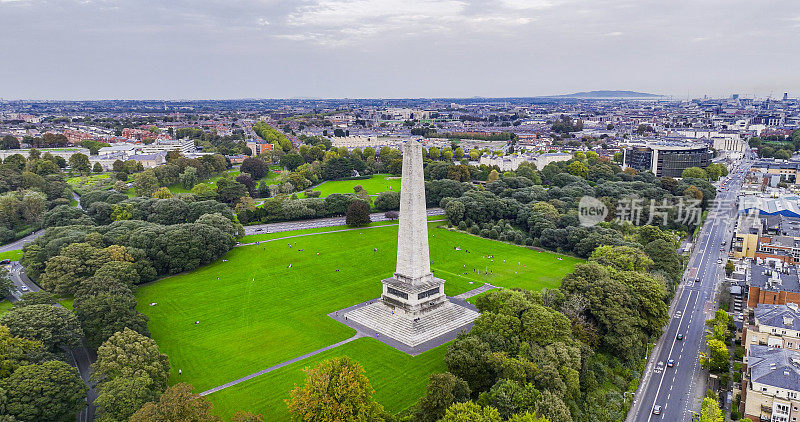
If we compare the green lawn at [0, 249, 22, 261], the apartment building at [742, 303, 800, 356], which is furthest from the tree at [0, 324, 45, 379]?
the apartment building at [742, 303, 800, 356]

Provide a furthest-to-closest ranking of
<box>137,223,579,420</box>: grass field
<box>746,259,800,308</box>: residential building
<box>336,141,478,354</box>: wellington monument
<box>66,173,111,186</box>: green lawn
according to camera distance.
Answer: <box>66,173,111,186</box>: green lawn → <box>336,141,478,354</box>: wellington monument → <box>746,259,800,308</box>: residential building → <box>137,223,579,420</box>: grass field

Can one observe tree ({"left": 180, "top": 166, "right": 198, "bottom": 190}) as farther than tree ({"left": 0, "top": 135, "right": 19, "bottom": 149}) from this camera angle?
No

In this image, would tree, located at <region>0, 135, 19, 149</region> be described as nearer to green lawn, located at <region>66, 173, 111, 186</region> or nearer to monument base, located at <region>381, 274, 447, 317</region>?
green lawn, located at <region>66, 173, 111, 186</region>

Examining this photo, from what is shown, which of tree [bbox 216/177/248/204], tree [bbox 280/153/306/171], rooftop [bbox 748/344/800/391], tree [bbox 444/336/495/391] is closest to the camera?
rooftop [bbox 748/344/800/391]

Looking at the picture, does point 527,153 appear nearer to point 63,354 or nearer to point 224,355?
point 224,355

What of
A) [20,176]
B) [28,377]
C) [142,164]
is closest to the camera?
[28,377]

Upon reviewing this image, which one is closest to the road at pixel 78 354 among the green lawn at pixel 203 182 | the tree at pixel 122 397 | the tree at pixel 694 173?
the tree at pixel 122 397

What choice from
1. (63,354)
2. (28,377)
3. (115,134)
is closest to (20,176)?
(63,354)
